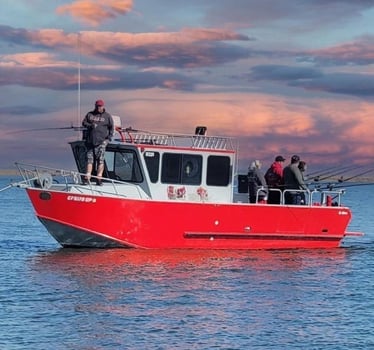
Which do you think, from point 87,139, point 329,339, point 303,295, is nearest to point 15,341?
point 329,339

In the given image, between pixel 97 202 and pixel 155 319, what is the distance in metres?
8.71

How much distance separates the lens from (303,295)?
66.0 ft

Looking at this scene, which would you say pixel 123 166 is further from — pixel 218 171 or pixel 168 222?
pixel 218 171

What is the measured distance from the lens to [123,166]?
1041 inches

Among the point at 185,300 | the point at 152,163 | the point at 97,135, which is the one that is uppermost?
the point at 97,135

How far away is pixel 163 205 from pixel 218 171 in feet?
8.19

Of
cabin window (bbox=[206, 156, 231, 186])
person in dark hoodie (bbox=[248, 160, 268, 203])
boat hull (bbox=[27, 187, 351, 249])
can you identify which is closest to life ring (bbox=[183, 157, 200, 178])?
cabin window (bbox=[206, 156, 231, 186])

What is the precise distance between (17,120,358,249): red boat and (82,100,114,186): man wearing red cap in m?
0.35

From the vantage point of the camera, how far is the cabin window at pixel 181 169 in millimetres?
26500

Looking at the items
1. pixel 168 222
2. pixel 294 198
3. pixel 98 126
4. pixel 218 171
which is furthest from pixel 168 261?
pixel 294 198

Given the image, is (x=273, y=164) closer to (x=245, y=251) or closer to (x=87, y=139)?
(x=245, y=251)

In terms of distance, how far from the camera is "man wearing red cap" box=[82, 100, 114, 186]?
2589 centimetres

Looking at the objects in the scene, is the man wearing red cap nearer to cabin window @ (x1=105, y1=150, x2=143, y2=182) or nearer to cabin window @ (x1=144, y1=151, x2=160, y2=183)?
cabin window @ (x1=105, y1=150, x2=143, y2=182)

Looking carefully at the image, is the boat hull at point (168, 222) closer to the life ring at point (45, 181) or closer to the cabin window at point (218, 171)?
the life ring at point (45, 181)
